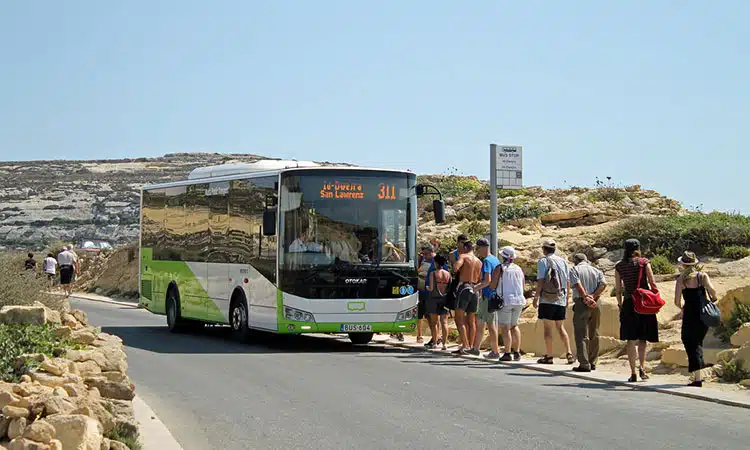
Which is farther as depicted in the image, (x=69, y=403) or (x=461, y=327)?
(x=461, y=327)

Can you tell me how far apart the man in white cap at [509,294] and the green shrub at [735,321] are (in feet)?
10.4

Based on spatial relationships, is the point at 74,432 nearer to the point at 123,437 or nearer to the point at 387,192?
the point at 123,437

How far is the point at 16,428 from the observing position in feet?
26.2

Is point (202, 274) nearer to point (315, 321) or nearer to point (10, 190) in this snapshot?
point (315, 321)

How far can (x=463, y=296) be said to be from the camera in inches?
743

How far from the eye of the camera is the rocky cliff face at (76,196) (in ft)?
243

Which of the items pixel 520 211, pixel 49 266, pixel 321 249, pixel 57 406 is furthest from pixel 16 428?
pixel 49 266

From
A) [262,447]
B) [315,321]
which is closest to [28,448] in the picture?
[262,447]

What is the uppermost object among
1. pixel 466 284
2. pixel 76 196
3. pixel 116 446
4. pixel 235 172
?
pixel 76 196

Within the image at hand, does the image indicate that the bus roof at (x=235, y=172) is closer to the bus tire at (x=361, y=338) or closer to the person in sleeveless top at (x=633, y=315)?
the bus tire at (x=361, y=338)

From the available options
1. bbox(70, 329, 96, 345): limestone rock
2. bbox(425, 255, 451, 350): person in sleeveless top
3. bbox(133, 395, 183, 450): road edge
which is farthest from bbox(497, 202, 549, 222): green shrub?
bbox(133, 395, 183, 450): road edge

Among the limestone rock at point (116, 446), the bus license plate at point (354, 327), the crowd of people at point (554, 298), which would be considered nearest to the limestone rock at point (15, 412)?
the limestone rock at point (116, 446)

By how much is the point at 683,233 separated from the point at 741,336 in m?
11.3

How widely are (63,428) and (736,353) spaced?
10073mm
